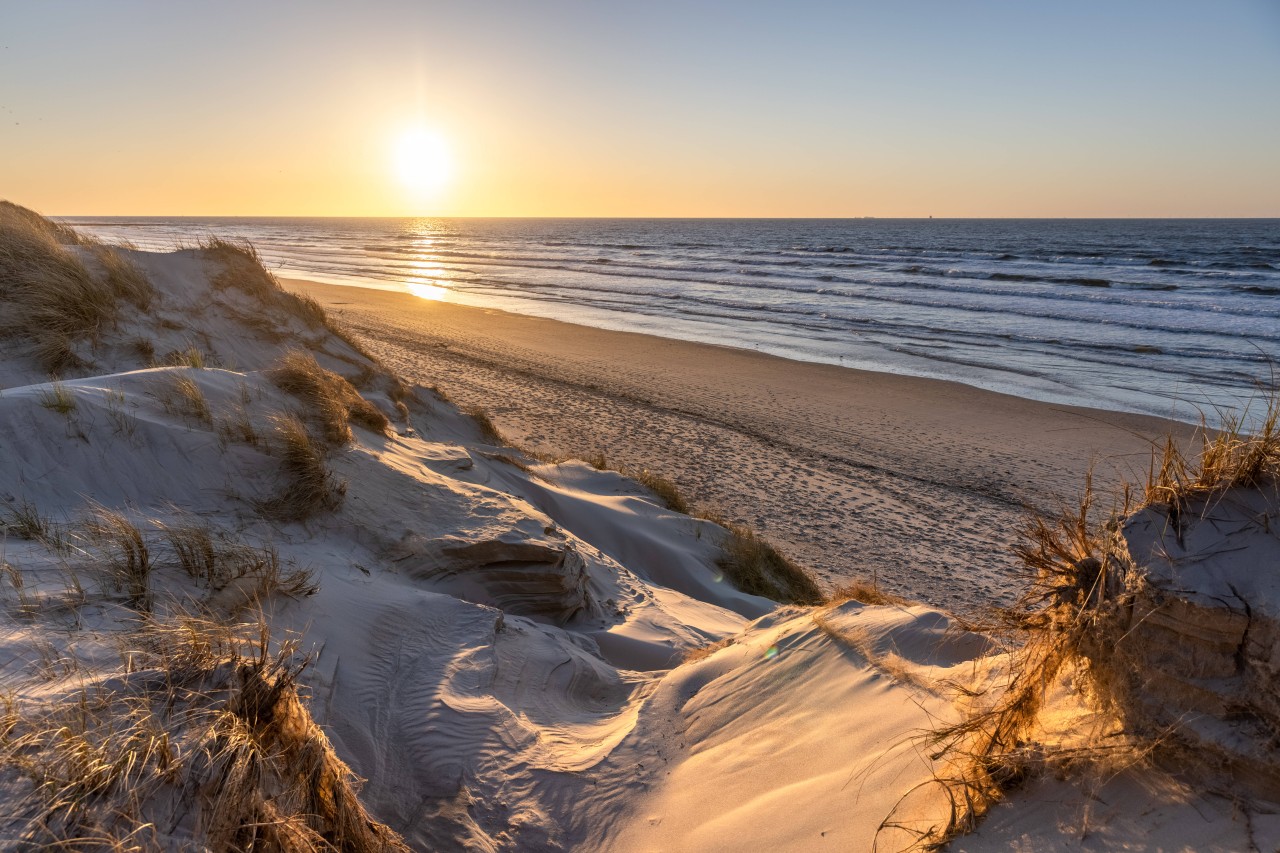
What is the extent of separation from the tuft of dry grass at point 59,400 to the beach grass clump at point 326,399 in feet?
5.19

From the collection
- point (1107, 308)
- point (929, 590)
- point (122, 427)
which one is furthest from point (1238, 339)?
point (122, 427)

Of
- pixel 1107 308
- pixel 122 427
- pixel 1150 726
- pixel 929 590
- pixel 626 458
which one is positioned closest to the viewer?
pixel 1150 726

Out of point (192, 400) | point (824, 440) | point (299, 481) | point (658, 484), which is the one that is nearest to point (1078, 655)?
point (299, 481)

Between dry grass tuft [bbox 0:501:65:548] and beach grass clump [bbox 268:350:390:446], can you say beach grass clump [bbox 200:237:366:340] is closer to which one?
beach grass clump [bbox 268:350:390:446]

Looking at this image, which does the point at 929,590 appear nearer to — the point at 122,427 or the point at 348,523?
the point at 348,523

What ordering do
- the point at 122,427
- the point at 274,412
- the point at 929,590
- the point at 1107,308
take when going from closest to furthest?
the point at 122,427, the point at 274,412, the point at 929,590, the point at 1107,308

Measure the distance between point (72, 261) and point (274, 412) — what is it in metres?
4.22

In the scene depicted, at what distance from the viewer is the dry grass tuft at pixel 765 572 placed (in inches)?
285

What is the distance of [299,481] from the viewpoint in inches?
193

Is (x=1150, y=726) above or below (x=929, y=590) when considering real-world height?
above

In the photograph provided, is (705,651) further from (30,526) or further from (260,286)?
(260,286)

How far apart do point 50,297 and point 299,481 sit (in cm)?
450

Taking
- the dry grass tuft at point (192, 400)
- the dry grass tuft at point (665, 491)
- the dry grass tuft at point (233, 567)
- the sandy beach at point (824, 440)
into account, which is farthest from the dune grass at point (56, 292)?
the dry grass tuft at point (665, 491)

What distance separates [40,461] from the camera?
14.1 feet
